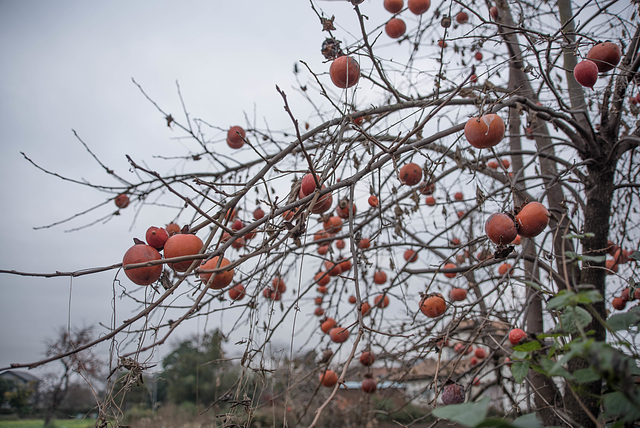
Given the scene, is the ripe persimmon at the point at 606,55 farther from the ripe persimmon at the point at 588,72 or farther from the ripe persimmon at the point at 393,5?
the ripe persimmon at the point at 393,5

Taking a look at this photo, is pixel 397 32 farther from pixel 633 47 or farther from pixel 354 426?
pixel 354 426

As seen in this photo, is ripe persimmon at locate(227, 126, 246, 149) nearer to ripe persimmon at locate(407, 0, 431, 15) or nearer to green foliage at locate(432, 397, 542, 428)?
ripe persimmon at locate(407, 0, 431, 15)

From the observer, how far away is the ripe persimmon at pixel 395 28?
8.99 feet

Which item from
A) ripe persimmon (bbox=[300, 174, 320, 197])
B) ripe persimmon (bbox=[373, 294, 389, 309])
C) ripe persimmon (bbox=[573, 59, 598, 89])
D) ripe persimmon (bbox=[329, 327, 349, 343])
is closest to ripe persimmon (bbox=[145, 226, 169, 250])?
ripe persimmon (bbox=[300, 174, 320, 197])

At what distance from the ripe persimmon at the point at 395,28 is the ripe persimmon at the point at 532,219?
183 cm

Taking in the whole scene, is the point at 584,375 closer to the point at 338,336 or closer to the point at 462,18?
the point at 338,336

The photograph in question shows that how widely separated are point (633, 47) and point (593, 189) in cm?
82

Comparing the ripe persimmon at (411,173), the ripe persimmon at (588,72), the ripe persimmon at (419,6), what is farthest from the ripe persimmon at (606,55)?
the ripe persimmon at (419,6)

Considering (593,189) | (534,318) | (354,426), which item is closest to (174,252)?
(593,189)

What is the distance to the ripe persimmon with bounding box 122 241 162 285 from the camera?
119 centimetres

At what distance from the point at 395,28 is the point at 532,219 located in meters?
1.90

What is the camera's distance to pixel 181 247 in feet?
4.10

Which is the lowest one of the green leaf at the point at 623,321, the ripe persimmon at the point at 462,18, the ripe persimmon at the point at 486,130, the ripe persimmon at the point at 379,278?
the green leaf at the point at 623,321

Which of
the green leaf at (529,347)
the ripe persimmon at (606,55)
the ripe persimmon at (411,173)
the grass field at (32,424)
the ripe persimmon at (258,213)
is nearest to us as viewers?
the green leaf at (529,347)
